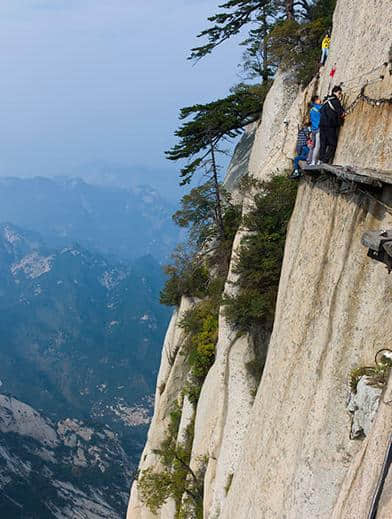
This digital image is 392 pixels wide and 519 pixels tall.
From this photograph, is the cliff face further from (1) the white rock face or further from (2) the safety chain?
(1) the white rock face

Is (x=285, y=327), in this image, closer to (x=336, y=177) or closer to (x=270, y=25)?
(x=336, y=177)

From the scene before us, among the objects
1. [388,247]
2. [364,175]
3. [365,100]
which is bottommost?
[388,247]

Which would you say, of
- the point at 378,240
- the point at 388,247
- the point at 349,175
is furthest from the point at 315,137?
the point at 388,247

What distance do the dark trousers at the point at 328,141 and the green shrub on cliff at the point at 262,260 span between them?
6.04 m

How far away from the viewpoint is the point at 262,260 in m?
19.3

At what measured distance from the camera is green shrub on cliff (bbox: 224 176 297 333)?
746 inches

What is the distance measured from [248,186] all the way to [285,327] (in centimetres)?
1081

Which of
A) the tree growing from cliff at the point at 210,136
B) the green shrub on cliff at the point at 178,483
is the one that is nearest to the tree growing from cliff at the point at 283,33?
the tree growing from cliff at the point at 210,136

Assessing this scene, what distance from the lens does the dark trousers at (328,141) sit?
43.2 ft

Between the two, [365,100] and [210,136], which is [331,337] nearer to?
[365,100]

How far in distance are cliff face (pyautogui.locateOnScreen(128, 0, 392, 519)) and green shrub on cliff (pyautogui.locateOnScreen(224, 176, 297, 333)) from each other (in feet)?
9.51

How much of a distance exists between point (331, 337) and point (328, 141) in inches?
234

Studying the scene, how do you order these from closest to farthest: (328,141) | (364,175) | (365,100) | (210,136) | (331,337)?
(364,175), (331,337), (365,100), (328,141), (210,136)

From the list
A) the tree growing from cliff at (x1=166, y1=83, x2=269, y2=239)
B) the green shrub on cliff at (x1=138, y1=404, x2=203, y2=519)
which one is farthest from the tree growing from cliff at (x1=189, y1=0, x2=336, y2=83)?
the green shrub on cliff at (x1=138, y1=404, x2=203, y2=519)
